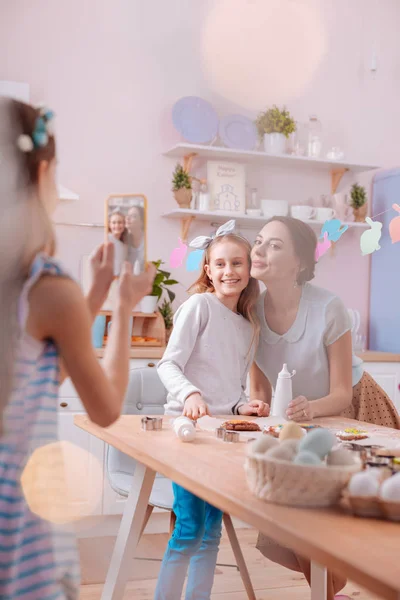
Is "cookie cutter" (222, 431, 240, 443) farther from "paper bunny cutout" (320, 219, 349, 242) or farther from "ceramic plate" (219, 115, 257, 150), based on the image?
"ceramic plate" (219, 115, 257, 150)

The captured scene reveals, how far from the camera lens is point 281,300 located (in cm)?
218

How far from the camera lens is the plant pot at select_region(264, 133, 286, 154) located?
→ 159 inches

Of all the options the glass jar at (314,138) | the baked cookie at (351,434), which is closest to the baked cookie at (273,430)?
the baked cookie at (351,434)

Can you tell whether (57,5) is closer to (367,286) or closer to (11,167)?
(367,286)

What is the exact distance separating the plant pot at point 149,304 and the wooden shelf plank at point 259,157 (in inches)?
32.6

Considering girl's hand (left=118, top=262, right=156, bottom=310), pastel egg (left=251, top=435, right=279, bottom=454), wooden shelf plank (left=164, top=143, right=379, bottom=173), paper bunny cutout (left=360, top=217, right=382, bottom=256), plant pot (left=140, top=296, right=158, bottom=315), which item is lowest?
pastel egg (left=251, top=435, right=279, bottom=454)

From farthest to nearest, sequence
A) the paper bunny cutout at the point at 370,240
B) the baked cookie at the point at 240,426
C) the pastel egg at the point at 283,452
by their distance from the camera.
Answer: the paper bunny cutout at the point at 370,240 → the baked cookie at the point at 240,426 → the pastel egg at the point at 283,452

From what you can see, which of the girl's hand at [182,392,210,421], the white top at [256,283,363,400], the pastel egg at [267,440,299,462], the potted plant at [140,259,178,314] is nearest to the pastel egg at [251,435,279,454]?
the pastel egg at [267,440,299,462]

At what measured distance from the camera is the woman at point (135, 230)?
1091 millimetres

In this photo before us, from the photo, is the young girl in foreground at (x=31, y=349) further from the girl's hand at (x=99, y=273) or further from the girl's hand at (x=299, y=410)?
the girl's hand at (x=299, y=410)

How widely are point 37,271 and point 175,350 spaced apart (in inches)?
43.4

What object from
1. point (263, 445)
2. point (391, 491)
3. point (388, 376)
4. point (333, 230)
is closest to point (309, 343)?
point (333, 230)

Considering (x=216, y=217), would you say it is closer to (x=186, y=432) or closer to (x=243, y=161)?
(x=243, y=161)

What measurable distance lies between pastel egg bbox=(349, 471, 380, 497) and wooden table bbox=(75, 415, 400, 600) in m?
0.04
